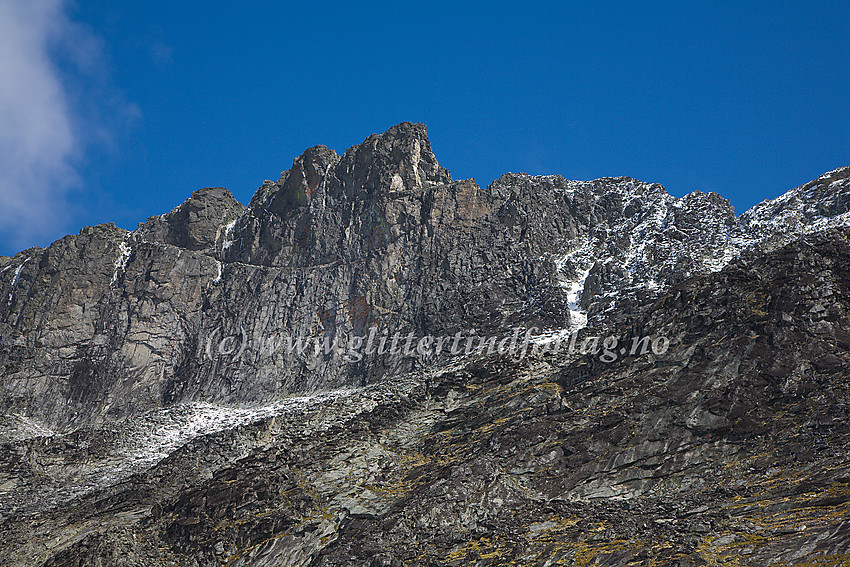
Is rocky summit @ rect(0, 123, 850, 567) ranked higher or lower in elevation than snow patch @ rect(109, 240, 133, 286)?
lower

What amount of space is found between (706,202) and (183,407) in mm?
76222

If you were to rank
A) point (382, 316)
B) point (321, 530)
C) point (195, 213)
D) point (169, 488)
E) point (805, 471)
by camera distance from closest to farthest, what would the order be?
point (805, 471), point (321, 530), point (169, 488), point (382, 316), point (195, 213)

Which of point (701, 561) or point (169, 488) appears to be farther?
point (169, 488)

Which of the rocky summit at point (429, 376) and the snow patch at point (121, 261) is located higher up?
the snow patch at point (121, 261)

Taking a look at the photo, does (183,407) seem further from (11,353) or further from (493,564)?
(493,564)

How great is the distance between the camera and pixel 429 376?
78375 millimetres

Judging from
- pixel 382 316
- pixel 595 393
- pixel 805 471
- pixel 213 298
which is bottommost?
pixel 805 471

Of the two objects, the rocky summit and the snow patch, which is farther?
the snow patch

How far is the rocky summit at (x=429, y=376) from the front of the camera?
40.3 metres

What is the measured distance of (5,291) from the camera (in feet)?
392

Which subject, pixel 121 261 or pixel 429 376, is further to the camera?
pixel 121 261

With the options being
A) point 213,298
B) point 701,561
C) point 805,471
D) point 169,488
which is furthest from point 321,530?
point 213,298

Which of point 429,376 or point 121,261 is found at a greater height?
point 121,261

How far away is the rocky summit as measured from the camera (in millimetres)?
40281
